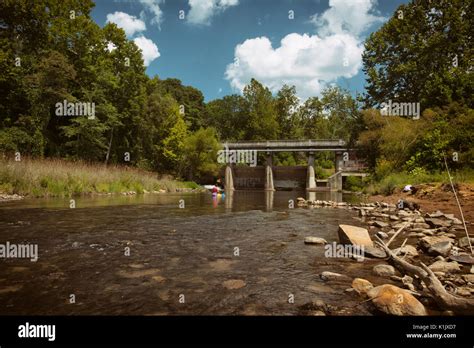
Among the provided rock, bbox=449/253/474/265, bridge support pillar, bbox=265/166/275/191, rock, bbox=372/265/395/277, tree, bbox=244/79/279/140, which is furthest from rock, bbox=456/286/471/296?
A: tree, bbox=244/79/279/140

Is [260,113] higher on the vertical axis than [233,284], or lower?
higher

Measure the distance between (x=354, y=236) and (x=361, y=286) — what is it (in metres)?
2.82

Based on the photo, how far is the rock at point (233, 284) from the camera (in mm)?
4504

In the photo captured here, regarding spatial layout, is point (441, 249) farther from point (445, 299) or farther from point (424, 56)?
point (424, 56)

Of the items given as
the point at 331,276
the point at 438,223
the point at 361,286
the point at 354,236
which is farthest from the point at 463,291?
the point at 438,223

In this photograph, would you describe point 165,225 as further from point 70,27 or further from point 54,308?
point 70,27

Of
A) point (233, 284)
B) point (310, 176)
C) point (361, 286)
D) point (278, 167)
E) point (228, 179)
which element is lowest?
point (233, 284)

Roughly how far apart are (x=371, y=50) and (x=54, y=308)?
4415 cm

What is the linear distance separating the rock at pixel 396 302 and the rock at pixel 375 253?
248 cm

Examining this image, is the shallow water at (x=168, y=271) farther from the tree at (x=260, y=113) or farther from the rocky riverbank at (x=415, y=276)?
the tree at (x=260, y=113)

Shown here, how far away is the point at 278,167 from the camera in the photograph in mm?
48094

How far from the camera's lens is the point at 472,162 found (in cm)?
1627

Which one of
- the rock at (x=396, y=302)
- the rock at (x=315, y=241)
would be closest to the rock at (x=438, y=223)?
the rock at (x=315, y=241)

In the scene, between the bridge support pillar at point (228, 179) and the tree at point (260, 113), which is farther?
the tree at point (260, 113)
